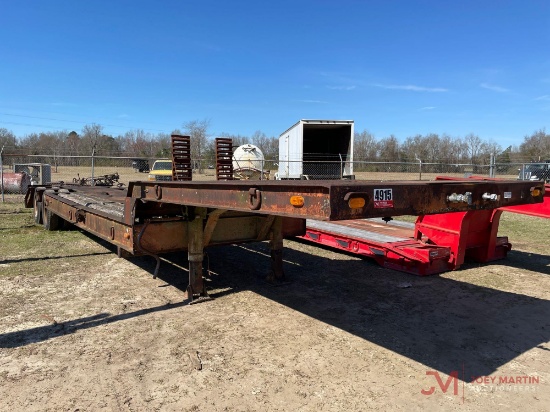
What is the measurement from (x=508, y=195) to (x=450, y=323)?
176 cm

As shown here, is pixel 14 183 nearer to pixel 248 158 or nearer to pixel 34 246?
pixel 248 158

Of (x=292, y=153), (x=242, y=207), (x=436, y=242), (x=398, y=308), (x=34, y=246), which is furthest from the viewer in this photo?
(x=292, y=153)

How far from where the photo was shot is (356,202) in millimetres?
2264

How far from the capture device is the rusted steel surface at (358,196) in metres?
2.24

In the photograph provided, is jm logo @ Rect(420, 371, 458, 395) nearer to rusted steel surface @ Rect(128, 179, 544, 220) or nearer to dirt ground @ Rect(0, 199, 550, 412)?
dirt ground @ Rect(0, 199, 550, 412)

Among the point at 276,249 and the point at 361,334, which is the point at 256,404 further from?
the point at 276,249

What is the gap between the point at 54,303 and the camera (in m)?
4.70

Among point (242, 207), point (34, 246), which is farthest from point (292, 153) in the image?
point (242, 207)

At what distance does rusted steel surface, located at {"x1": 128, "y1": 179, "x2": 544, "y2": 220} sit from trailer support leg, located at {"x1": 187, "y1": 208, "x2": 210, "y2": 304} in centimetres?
110

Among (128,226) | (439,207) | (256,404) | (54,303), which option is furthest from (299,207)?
(54,303)

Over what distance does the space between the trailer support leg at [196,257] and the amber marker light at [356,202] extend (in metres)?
2.67

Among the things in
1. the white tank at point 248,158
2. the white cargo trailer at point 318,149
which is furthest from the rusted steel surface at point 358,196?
the white tank at point 248,158

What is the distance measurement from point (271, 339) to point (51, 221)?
724 centimetres

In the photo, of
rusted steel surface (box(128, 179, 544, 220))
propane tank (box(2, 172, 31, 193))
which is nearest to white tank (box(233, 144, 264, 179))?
propane tank (box(2, 172, 31, 193))
